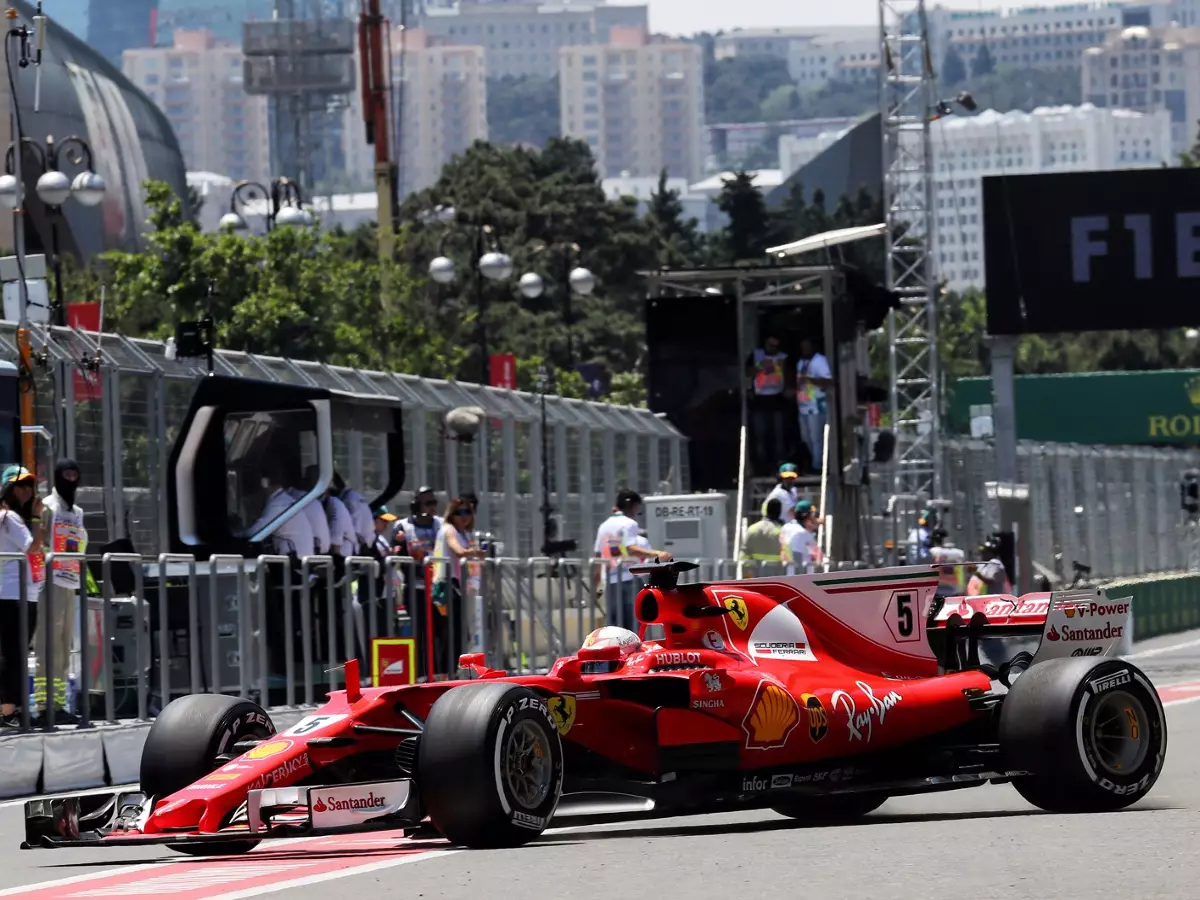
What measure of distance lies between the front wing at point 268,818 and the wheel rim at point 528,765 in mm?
363

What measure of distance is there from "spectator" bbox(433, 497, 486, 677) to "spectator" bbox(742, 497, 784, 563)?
5972 millimetres

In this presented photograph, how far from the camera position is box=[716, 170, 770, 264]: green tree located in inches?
4328

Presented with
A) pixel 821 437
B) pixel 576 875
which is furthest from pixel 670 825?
pixel 821 437

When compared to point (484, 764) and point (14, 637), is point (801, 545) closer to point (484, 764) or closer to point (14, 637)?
point (14, 637)

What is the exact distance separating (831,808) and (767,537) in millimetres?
13774

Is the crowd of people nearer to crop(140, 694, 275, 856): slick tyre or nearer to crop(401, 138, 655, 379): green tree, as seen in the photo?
crop(140, 694, 275, 856): slick tyre

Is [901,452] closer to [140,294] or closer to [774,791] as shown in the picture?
[140,294]

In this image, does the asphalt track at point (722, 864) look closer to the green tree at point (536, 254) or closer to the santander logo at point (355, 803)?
the santander logo at point (355, 803)

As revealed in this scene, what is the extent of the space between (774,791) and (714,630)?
0.72m

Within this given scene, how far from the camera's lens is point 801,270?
30.0 meters

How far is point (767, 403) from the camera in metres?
30.2

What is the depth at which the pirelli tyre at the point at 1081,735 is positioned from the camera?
34.0 ft

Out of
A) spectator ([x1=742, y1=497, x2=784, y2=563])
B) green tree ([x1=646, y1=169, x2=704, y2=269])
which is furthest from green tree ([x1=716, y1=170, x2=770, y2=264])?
spectator ([x1=742, y1=497, x2=784, y2=563])

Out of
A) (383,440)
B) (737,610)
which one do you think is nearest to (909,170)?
(383,440)
